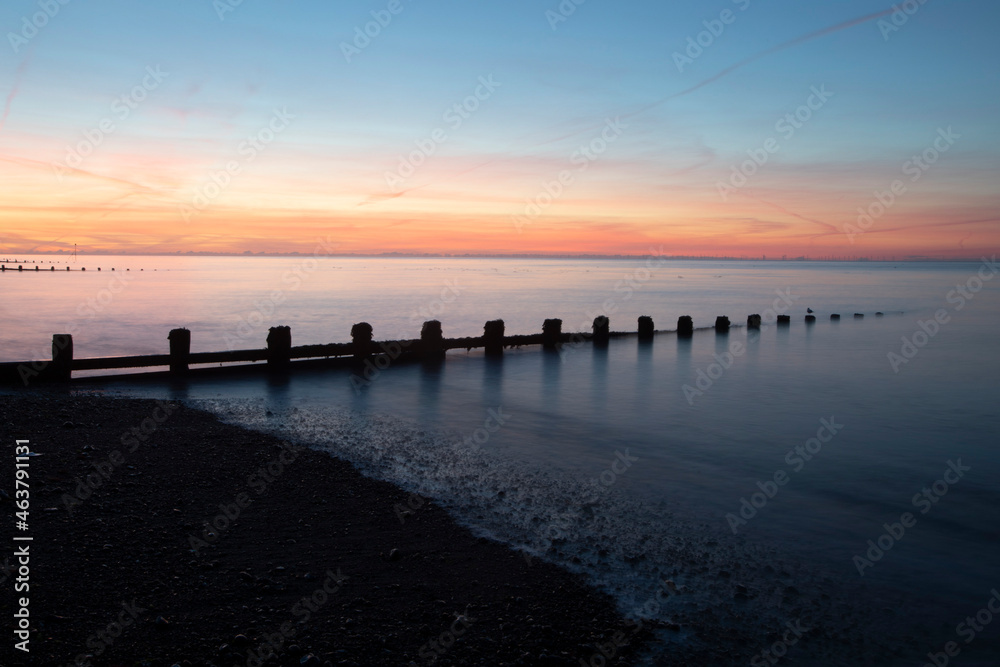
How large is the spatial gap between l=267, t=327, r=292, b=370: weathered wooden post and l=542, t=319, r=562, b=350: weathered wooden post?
31.3ft

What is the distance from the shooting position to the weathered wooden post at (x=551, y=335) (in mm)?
24389

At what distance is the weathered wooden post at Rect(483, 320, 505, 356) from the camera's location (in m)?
22.4

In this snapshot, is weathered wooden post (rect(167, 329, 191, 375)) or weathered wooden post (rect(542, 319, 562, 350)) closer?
weathered wooden post (rect(167, 329, 191, 375))

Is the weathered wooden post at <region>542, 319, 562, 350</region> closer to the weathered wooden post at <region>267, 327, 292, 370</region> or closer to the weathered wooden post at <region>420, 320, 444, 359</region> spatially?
the weathered wooden post at <region>420, 320, 444, 359</region>

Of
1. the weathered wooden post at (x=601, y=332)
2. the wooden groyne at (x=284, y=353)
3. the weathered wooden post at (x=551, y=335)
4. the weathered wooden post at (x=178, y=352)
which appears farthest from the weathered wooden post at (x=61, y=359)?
the weathered wooden post at (x=601, y=332)

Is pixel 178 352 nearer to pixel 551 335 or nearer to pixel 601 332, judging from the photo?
pixel 551 335

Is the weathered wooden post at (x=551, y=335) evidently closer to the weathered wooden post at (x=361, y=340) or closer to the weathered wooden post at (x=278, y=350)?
the weathered wooden post at (x=361, y=340)

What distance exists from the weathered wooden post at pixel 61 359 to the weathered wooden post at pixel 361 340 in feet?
22.2

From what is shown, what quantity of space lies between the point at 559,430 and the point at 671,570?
6310 millimetres

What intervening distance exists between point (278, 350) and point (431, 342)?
4.92 m

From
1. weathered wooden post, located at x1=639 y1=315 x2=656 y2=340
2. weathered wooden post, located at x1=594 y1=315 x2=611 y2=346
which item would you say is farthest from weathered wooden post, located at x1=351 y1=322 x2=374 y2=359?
weathered wooden post, located at x1=639 y1=315 x2=656 y2=340

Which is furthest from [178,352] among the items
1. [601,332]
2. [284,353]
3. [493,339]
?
[601,332]

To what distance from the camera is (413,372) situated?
→ 18.3m

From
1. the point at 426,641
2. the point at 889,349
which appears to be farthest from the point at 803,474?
the point at 889,349
